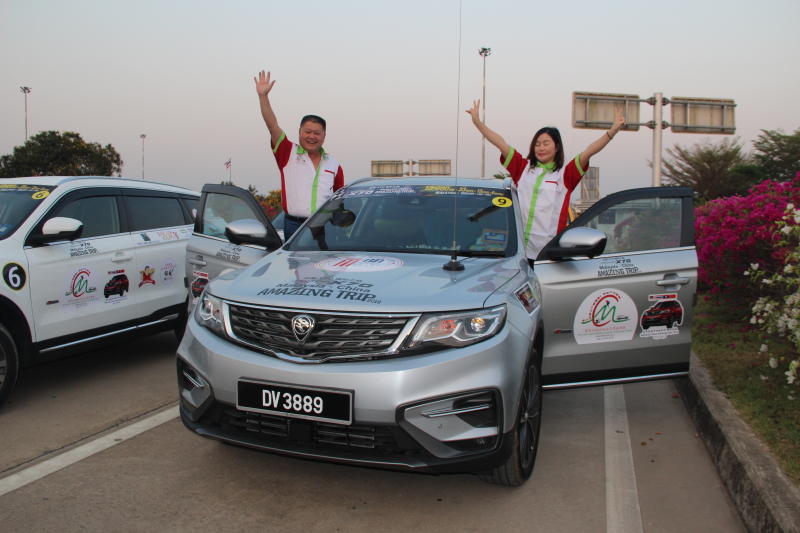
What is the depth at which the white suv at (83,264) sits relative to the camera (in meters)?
5.00

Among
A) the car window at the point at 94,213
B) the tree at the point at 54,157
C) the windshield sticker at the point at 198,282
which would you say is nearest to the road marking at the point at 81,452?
the windshield sticker at the point at 198,282

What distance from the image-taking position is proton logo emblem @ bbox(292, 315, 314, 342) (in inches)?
126

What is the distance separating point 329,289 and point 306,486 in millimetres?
Answer: 1092

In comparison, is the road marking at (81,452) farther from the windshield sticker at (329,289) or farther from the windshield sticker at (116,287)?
the windshield sticker at (329,289)

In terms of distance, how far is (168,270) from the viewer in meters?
6.58

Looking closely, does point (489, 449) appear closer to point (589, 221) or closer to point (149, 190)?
point (589, 221)

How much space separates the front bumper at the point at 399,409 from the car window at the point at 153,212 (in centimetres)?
353

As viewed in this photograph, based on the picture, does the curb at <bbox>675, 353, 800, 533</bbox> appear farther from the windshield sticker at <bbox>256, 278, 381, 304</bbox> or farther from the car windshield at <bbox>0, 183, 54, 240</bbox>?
the car windshield at <bbox>0, 183, 54, 240</bbox>

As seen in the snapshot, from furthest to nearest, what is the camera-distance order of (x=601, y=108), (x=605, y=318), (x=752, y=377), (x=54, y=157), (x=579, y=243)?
(x=54, y=157) < (x=601, y=108) < (x=752, y=377) < (x=605, y=318) < (x=579, y=243)

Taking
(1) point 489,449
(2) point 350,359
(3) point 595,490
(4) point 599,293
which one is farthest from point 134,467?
(4) point 599,293

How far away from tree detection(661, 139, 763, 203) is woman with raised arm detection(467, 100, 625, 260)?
115 feet

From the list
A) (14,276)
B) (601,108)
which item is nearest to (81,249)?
(14,276)

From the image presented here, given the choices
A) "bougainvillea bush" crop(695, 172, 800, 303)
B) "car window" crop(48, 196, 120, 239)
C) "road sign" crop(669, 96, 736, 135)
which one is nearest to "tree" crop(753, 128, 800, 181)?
"road sign" crop(669, 96, 736, 135)

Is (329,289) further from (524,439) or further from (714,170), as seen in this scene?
(714,170)
